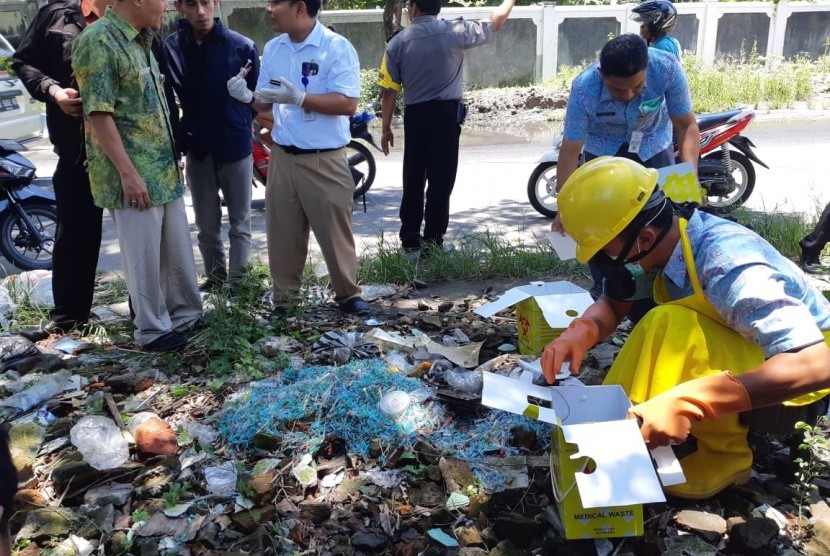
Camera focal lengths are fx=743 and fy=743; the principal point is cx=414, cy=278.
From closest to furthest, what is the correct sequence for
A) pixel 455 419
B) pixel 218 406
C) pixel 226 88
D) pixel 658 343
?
pixel 658 343 < pixel 455 419 < pixel 218 406 < pixel 226 88

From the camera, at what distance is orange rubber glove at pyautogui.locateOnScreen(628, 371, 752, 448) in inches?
82.4

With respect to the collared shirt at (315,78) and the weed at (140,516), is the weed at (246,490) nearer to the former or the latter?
the weed at (140,516)

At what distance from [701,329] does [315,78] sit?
8.51 ft

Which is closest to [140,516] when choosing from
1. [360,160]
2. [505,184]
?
[360,160]

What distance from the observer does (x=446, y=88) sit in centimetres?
523

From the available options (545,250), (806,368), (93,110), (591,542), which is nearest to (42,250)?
(93,110)

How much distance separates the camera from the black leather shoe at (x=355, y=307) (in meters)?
4.36

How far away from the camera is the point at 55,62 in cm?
388

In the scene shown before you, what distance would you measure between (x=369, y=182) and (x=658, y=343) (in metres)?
5.55

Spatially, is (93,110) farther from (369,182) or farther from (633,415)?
(369,182)

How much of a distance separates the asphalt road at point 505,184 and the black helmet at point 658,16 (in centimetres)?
177

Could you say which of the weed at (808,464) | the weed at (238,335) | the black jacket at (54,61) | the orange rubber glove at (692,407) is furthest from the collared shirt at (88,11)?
the weed at (808,464)

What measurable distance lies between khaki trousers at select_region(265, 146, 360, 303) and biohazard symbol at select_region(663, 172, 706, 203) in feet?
5.64

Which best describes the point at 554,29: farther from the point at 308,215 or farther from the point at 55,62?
the point at 55,62
